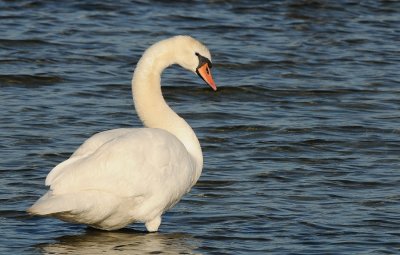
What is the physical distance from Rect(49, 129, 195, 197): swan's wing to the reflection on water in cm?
33

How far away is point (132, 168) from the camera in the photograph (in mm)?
7602

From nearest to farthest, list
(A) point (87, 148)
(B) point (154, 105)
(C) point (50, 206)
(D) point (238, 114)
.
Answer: (C) point (50, 206) → (A) point (87, 148) → (B) point (154, 105) → (D) point (238, 114)

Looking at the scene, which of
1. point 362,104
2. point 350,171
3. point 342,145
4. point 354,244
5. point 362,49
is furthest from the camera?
point 362,49

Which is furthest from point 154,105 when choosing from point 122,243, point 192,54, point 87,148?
point 122,243

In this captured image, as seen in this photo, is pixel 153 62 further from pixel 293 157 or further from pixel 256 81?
pixel 256 81

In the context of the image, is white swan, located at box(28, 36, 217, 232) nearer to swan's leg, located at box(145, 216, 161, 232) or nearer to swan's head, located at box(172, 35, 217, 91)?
swan's leg, located at box(145, 216, 161, 232)

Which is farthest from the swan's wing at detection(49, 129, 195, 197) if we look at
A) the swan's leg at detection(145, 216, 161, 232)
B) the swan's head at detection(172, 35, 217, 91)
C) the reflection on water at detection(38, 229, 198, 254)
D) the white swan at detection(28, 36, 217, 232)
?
the swan's head at detection(172, 35, 217, 91)

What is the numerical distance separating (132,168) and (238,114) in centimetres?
402

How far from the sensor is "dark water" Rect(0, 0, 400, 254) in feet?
26.1

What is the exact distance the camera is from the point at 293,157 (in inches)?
393

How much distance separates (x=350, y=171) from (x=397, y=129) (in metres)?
1.60

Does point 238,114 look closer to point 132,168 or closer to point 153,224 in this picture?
point 153,224

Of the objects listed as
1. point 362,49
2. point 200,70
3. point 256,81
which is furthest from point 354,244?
point 362,49

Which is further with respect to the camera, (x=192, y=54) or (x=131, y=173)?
(x=192, y=54)
